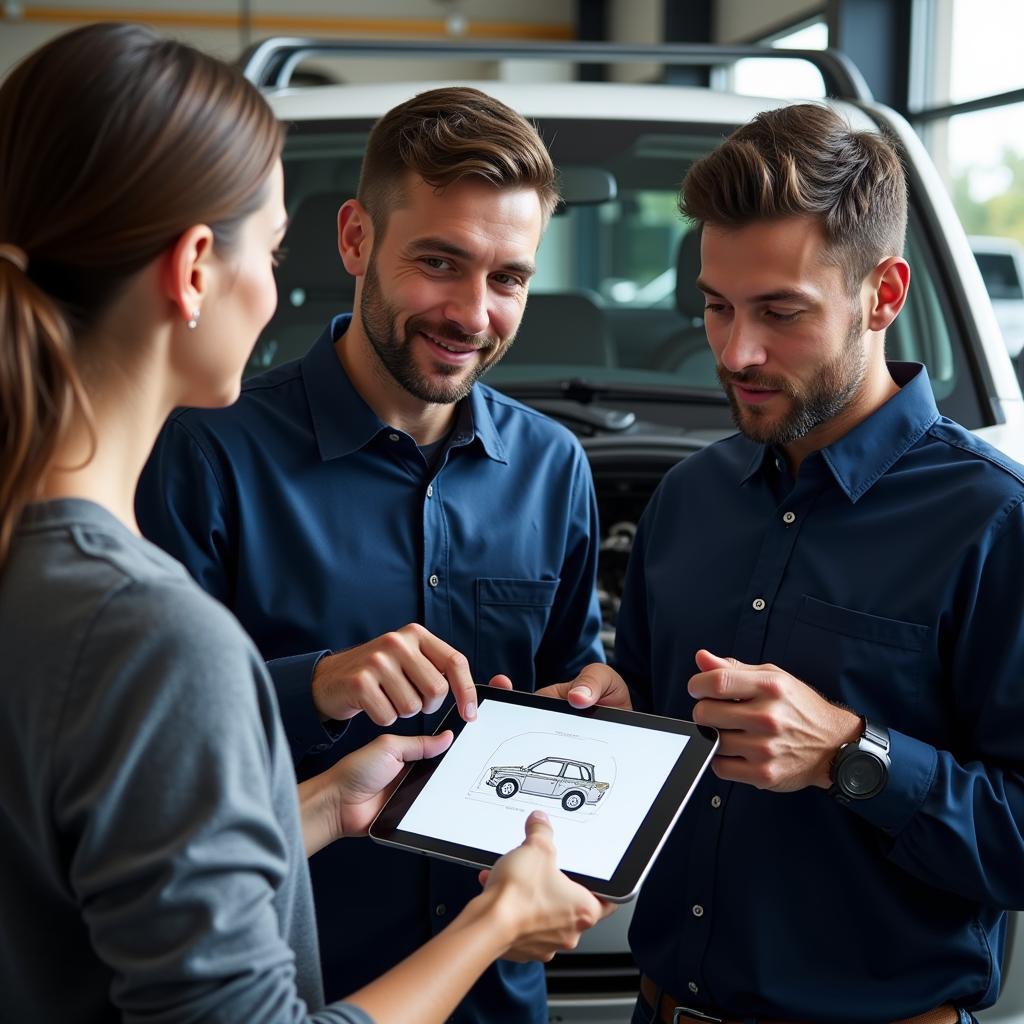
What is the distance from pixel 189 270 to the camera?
3.39 ft

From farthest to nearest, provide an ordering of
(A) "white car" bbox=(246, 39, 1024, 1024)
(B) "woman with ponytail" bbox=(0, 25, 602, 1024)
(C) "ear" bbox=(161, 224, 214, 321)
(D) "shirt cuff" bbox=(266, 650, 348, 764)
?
(A) "white car" bbox=(246, 39, 1024, 1024)
(D) "shirt cuff" bbox=(266, 650, 348, 764)
(C) "ear" bbox=(161, 224, 214, 321)
(B) "woman with ponytail" bbox=(0, 25, 602, 1024)

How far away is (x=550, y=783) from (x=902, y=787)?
15.7 inches

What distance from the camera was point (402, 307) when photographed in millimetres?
1737

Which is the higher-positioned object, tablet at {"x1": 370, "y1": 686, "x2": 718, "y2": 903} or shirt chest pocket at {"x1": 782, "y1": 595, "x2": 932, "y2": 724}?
shirt chest pocket at {"x1": 782, "y1": 595, "x2": 932, "y2": 724}

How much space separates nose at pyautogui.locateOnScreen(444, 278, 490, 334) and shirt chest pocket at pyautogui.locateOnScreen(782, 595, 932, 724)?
576 mm

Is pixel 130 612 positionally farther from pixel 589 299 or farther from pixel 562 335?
pixel 589 299

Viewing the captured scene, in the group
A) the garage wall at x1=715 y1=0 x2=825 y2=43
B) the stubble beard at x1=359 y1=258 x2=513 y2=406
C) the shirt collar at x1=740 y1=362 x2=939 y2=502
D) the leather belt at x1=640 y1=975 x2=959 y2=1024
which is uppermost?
the garage wall at x1=715 y1=0 x2=825 y2=43

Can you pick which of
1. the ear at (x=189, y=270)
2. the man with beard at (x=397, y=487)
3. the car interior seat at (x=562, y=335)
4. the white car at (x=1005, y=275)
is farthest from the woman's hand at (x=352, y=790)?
the white car at (x=1005, y=275)

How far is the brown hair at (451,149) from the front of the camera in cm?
171

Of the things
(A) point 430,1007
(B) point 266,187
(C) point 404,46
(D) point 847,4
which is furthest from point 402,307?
(D) point 847,4

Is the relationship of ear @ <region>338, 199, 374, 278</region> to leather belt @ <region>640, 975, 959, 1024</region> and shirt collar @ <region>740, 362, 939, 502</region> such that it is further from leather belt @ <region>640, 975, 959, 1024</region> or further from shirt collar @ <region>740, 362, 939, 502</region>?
leather belt @ <region>640, 975, 959, 1024</region>

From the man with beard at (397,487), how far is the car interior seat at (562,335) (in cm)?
105

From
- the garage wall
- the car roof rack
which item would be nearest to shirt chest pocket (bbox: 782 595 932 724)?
the car roof rack

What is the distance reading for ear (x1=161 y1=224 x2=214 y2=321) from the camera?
102cm
